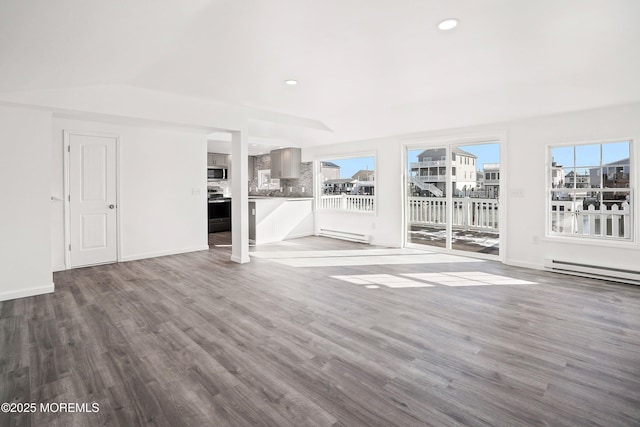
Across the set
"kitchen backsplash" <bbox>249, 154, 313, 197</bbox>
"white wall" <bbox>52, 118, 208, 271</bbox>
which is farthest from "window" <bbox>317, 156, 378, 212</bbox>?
"white wall" <bbox>52, 118, 208, 271</bbox>

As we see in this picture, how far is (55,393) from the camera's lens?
80.2 inches

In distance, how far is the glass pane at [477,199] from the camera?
18.4 feet

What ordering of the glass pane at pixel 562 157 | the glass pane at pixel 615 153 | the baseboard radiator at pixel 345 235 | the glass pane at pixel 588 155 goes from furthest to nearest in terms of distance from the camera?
the baseboard radiator at pixel 345 235 → the glass pane at pixel 562 157 → the glass pane at pixel 588 155 → the glass pane at pixel 615 153

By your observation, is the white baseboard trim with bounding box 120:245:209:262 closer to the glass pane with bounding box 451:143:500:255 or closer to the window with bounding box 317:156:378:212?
the window with bounding box 317:156:378:212

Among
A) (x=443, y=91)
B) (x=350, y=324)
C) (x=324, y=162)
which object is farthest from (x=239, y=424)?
(x=324, y=162)

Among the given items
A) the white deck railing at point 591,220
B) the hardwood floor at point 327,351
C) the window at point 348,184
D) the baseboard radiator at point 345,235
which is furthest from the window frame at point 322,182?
the white deck railing at point 591,220

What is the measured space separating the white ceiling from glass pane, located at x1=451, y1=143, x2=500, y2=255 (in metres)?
0.82

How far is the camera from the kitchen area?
7480mm

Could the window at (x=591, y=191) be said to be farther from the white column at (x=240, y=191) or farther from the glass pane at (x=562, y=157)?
the white column at (x=240, y=191)

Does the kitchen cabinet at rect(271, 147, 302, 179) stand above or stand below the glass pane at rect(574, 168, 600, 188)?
above

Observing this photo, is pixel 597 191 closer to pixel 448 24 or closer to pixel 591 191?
pixel 591 191

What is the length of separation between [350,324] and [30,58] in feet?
11.8

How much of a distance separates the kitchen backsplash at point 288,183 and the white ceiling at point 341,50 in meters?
3.69

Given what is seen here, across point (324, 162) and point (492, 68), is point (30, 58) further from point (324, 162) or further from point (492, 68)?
point (324, 162)
